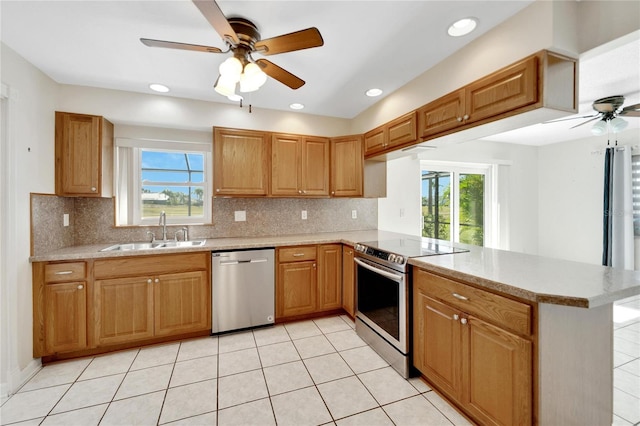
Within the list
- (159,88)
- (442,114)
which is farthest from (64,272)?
(442,114)

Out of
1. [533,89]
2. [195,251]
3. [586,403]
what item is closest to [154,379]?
[195,251]

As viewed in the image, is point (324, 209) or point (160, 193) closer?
point (160, 193)

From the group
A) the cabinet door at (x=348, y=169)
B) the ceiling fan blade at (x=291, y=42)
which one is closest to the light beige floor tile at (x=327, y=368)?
the cabinet door at (x=348, y=169)

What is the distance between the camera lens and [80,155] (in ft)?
7.95

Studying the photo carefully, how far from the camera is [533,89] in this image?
4.81 ft

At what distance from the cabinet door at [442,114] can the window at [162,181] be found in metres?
2.41

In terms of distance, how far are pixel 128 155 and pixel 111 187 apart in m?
0.40

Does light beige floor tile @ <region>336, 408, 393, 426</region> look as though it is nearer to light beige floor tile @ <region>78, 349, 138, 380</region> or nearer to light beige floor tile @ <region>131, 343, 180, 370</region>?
light beige floor tile @ <region>131, 343, 180, 370</region>

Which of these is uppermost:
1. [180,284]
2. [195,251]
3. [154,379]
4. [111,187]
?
[111,187]

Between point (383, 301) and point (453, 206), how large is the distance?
288 cm

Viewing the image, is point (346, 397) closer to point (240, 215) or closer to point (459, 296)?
point (459, 296)

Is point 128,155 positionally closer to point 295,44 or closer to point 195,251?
point 195,251

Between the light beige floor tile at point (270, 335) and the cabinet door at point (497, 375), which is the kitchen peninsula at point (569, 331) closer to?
the cabinet door at point (497, 375)

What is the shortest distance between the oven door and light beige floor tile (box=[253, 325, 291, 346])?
78 cm
